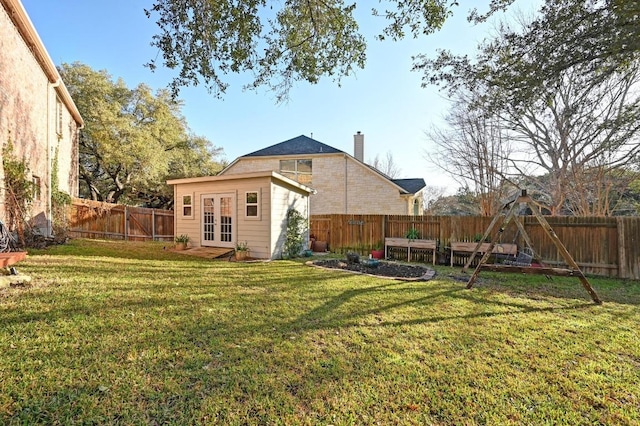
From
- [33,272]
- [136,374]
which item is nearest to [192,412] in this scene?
[136,374]

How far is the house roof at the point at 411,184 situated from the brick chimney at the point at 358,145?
3.48m

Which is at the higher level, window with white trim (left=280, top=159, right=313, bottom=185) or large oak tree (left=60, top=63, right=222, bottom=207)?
large oak tree (left=60, top=63, right=222, bottom=207)

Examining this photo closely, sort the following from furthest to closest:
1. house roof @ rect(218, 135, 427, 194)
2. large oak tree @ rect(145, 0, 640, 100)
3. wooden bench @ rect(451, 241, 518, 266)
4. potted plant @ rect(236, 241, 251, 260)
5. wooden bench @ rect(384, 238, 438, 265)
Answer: house roof @ rect(218, 135, 427, 194) < wooden bench @ rect(384, 238, 438, 265) < potted plant @ rect(236, 241, 251, 260) < wooden bench @ rect(451, 241, 518, 266) < large oak tree @ rect(145, 0, 640, 100)

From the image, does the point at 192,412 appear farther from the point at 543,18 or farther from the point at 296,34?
the point at 543,18

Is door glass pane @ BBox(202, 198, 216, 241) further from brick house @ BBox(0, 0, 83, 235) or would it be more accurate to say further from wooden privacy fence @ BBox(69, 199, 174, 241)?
wooden privacy fence @ BBox(69, 199, 174, 241)

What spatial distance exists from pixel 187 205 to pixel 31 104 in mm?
5271

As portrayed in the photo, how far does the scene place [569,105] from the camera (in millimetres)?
10297

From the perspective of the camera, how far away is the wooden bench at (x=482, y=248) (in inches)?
332

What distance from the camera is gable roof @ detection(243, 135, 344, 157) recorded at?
57.1 ft

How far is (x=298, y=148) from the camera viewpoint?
1816cm

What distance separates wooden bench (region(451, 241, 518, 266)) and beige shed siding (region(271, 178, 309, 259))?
18.7 ft

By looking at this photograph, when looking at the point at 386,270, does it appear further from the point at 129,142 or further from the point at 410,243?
the point at 129,142

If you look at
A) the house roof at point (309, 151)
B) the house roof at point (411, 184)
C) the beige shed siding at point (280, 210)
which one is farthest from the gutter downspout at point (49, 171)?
the house roof at point (411, 184)

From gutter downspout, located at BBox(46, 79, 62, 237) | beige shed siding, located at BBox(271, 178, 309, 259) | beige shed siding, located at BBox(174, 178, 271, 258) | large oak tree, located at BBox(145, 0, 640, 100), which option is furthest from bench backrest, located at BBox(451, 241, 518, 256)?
gutter downspout, located at BBox(46, 79, 62, 237)
